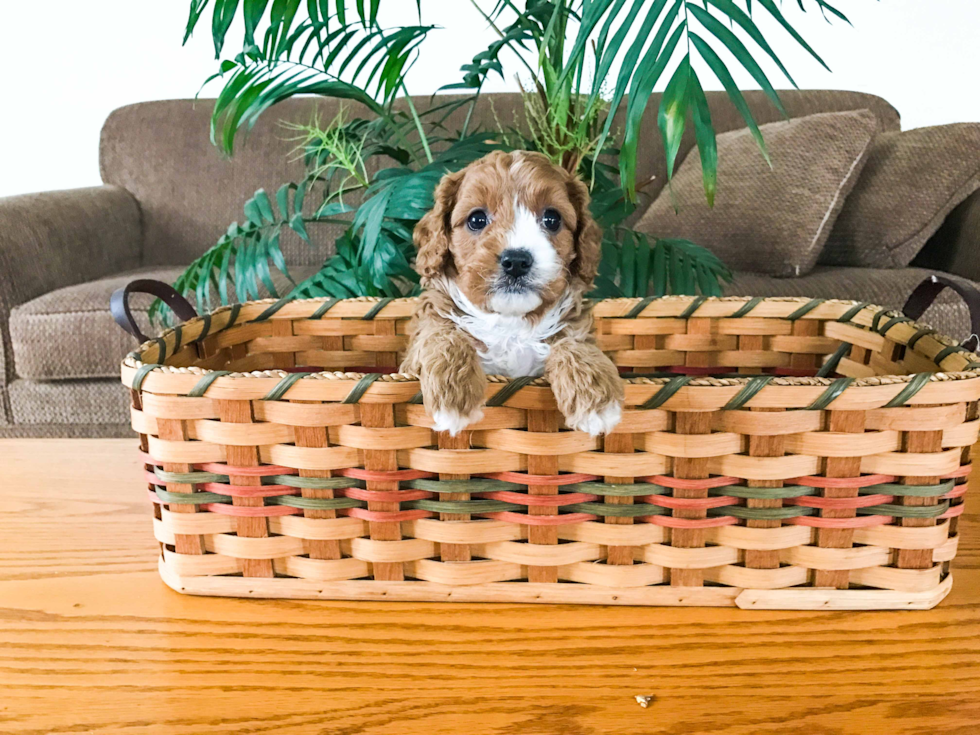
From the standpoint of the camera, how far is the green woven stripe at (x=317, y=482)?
580mm

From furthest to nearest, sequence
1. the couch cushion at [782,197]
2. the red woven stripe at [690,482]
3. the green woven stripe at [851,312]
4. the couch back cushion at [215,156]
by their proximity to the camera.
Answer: the couch back cushion at [215,156], the couch cushion at [782,197], the green woven stripe at [851,312], the red woven stripe at [690,482]

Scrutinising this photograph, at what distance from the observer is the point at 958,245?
1865mm

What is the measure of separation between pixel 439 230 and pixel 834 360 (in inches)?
22.8

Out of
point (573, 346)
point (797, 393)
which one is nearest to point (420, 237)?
point (573, 346)

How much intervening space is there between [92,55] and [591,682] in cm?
300

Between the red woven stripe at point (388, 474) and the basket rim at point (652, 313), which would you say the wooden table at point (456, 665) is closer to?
the red woven stripe at point (388, 474)

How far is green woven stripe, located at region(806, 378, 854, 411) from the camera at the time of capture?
53 centimetres

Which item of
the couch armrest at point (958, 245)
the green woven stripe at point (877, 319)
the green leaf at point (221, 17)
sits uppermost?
the green leaf at point (221, 17)

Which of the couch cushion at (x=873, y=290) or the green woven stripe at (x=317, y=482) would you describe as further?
the couch cushion at (x=873, y=290)

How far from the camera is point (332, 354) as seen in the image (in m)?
0.97

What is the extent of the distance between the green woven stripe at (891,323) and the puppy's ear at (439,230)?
52 cm

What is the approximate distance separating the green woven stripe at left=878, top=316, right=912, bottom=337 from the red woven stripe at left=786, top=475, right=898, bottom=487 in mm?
294

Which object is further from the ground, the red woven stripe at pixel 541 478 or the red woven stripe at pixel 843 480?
the red woven stripe at pixel 541 478

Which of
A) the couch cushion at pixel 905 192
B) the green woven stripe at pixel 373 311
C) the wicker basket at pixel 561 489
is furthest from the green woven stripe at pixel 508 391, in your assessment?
the couch cushion at pixel 905 192
